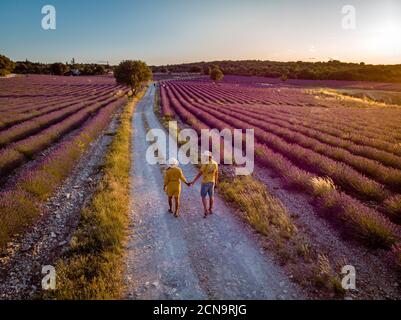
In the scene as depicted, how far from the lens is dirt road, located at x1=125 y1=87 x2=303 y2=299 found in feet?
15.4

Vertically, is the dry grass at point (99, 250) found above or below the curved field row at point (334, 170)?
below

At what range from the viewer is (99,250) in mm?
Answer: 5660

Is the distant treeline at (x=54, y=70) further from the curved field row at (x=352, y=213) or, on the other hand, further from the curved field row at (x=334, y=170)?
the curved field row at (x=352, y=213)

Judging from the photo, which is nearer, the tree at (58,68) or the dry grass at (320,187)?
the dry grass at (320,187)

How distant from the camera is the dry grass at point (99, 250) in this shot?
4602 millimetres

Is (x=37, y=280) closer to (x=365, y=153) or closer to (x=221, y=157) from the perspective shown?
(x=221, y=157)

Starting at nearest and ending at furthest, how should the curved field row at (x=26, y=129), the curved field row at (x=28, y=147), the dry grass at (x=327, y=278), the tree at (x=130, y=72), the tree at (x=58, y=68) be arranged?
the dry grass at (x=327, y=278) < the curved field row at (x=28, y=147) < the curved field row at (x=26, y=129) < the tree at (x=130, y=72) < the tree at (x=58, y=68)

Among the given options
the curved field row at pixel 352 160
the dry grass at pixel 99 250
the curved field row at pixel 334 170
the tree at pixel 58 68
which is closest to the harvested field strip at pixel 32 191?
the dry grass at pixel 99 250

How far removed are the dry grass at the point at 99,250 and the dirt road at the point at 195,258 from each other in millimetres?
225

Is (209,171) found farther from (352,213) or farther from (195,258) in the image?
(352,213)

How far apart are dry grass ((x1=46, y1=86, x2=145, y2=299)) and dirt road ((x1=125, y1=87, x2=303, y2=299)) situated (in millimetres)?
225

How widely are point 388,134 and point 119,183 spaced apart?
13296 millimetres

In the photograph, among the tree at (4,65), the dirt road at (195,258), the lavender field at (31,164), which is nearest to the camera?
the dirt road at (195,258)

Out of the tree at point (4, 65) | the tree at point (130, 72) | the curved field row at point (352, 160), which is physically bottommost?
the curved field row at point (352, 160)
